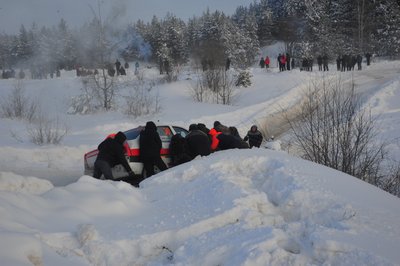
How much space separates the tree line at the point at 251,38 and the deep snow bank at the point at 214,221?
80.5 feet

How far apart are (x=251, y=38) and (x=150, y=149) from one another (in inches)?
2684

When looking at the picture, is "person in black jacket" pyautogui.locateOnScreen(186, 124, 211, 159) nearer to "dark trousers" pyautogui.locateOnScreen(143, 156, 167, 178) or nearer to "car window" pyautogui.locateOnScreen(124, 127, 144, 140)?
"dark trousers" pyautogui.locateOnScreen(143, 156, 167, 178)

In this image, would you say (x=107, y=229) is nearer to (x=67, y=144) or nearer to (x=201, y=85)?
(x=67, y=144)

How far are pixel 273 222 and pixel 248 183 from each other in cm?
135

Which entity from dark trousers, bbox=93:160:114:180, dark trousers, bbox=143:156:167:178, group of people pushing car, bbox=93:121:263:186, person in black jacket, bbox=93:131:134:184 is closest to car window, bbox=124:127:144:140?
group of people pushing car, bbox=93:121:263:186

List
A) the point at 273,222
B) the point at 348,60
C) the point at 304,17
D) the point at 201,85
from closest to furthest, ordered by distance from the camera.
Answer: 1. the point at 273,222
2. the point at 201,85
3. the point at 348,60
4. the point at 304,17

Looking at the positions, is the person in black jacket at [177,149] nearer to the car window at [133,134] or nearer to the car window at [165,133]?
the car window at [165,133]

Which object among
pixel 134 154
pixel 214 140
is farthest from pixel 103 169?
pixel 214 140

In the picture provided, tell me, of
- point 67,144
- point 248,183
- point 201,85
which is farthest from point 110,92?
point 248,183

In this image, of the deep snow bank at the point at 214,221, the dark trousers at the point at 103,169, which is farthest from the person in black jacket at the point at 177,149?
the deep snow bank at the point at 214,221

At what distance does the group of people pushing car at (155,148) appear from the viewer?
31.4ft

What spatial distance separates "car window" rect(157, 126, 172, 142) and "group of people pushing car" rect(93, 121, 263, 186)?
280mm

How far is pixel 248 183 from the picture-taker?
Result: 646 centimetres

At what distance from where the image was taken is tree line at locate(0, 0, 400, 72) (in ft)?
148
